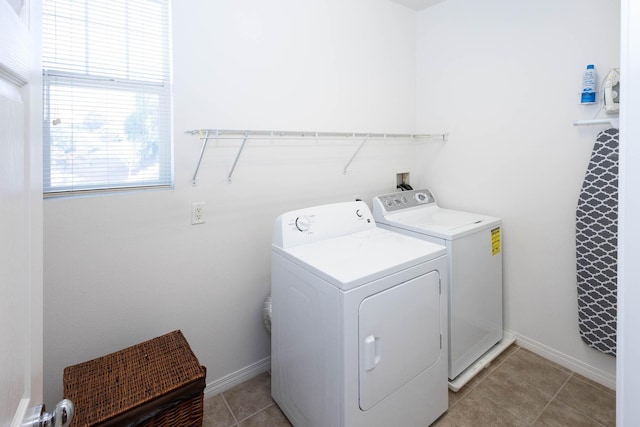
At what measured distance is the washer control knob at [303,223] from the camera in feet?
5.92

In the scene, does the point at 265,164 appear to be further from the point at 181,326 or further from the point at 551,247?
the point at 551,247

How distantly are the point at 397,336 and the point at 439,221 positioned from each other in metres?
0.99

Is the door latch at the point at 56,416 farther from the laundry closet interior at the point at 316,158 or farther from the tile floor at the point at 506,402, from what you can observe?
the tile floor at the point at 506,402

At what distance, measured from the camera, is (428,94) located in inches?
110

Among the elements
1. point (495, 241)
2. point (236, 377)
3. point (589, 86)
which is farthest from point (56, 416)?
point (589, 86)

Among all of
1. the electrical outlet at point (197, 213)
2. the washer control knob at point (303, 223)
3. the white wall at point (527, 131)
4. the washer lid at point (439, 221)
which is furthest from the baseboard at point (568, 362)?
the electrical outlet at point (197, 213)

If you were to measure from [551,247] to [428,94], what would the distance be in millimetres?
1482

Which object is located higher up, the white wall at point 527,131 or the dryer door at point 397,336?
the white wall at point 527,131

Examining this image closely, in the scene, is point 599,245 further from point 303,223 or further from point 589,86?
point 303,223

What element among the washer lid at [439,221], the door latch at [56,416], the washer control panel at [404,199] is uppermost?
the washer control panel at [404,199]

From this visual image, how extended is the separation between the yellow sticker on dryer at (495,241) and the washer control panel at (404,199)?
1.75ft

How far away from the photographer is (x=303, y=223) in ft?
5.99

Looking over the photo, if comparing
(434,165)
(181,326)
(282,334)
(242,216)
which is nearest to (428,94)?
(434,165)

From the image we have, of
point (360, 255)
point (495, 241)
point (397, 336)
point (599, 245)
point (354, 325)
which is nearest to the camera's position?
point (354, 325)
